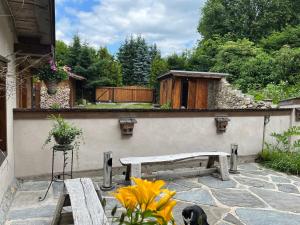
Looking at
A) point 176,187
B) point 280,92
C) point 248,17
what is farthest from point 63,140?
point 248,17

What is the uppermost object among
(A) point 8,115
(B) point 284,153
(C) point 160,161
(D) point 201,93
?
(D) point 201,93

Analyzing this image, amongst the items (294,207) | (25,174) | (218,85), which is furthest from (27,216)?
(218,85)

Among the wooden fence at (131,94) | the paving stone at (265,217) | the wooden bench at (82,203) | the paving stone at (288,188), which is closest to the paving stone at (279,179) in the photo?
the paving stone at (288,188)

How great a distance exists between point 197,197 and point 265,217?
38.7 inches

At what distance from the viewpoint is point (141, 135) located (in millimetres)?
5242

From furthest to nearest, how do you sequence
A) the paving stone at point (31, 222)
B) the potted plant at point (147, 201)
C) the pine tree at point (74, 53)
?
the pine tree at point (74, 53)
the paving stone at point (31, 222)
the potted plant at point (147, 201)

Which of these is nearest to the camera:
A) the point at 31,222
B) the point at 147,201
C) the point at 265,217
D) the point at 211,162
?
the point at 147,201

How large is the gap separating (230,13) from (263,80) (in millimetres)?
15525

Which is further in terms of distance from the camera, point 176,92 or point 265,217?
point 176,92

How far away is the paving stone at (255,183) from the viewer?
4719 mm

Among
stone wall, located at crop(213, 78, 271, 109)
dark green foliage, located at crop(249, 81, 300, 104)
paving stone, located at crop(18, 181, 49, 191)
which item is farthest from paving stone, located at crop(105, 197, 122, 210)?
dark green foliage, located at crop(249, 81, 300, 104)

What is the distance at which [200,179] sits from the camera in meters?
5.00

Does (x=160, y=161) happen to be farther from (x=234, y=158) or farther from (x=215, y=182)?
(x=234, y=158)

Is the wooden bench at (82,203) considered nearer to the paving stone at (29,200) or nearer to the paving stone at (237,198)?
the paving stone at (29,200)
